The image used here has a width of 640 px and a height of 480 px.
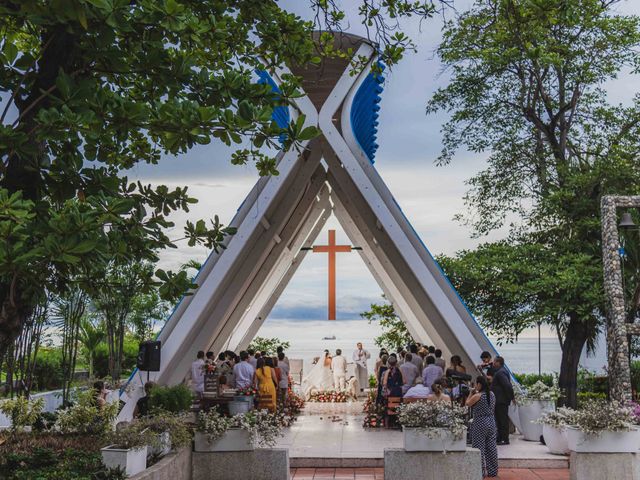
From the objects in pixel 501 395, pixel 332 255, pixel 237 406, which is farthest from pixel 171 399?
pixel 332 255

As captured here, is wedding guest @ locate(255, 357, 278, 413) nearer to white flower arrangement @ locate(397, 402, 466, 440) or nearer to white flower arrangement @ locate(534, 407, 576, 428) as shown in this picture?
white flower arrangement @ locate(534, 407, 576, 428)

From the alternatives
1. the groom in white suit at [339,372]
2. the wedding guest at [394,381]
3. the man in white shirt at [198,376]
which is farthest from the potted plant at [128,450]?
the groom in white suit at [339,372]

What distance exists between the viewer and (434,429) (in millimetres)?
8477

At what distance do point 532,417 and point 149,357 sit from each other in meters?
6.51

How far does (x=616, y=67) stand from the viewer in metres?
18.9

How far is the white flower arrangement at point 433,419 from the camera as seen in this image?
849 centimetres

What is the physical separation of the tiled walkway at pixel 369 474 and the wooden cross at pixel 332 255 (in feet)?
27.4

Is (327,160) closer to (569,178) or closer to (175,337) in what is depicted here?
(175,337)

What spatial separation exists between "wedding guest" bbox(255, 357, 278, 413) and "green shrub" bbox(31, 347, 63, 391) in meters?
11.8

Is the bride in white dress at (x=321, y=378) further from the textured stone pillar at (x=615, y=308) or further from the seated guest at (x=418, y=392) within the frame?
the textured stone pillar at (x=615, y=308)

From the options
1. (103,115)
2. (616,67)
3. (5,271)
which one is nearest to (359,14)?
(103,115)

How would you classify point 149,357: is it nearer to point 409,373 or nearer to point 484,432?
point 409,373

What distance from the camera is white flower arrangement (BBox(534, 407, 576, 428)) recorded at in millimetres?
9280

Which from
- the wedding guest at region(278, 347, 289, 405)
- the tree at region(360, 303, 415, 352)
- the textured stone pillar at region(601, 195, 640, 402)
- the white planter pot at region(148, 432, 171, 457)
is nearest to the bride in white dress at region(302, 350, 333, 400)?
the wedding guest at region(278, 347, 289, 405)
